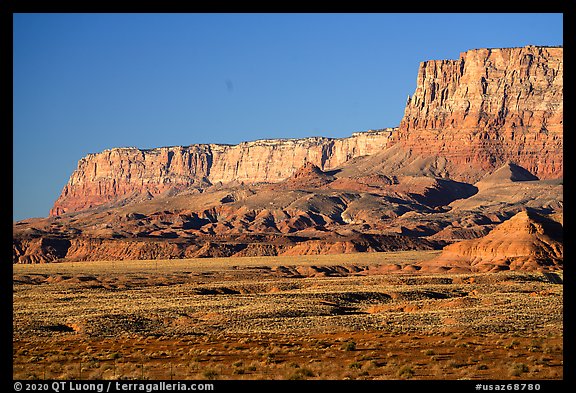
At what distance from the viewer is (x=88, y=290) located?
87.9 meters

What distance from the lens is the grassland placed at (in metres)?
29.2

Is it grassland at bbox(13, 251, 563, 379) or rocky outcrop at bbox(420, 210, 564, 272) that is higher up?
rocky outcrop at bbox(420, 210, 564, 272)

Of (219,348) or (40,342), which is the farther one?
(40,342)

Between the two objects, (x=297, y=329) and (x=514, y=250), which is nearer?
(x=297, y=329)

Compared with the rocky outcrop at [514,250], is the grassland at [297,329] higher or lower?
lower

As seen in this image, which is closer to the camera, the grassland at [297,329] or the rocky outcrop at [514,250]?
the grassland at [297,329]

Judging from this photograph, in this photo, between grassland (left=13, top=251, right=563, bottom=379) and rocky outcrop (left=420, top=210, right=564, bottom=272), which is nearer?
grassland (left=13, top=251, right=563, bottom=379)

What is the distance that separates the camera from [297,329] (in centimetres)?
4709

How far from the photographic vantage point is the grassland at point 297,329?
95.7 ft

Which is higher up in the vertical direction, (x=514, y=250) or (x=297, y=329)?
(x=514, y=250)
